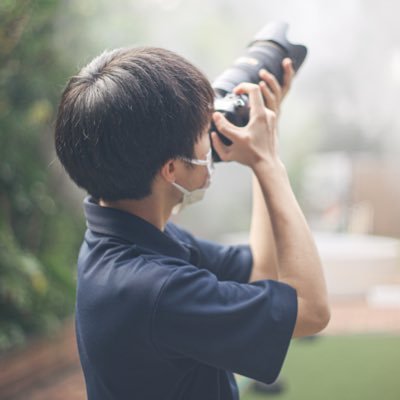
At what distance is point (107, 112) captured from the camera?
92 centimetres

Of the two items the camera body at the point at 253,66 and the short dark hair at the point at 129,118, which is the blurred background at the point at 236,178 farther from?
the short dark hair at the point at 129,118

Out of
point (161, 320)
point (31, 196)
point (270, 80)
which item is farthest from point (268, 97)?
point (31, 196)

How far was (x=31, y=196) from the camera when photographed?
3242mm

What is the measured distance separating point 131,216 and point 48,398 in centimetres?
239

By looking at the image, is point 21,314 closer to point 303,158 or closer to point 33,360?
point 33,360

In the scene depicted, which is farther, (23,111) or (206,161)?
(23,111)

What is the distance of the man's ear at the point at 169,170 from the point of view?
994 mm

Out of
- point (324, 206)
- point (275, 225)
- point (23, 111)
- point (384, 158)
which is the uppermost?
point (275, 225)

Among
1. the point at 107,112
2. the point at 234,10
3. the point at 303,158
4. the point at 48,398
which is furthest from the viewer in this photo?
the point at 303,158

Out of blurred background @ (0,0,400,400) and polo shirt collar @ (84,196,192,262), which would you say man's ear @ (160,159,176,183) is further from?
blurred background @ (0,0,400,400)

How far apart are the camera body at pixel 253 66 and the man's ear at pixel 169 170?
11cm

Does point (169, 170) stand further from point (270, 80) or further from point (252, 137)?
point (270, 80)

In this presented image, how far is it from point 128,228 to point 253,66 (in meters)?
0.44

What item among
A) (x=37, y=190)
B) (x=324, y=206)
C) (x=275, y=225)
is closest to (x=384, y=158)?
(x=324, y=206)
